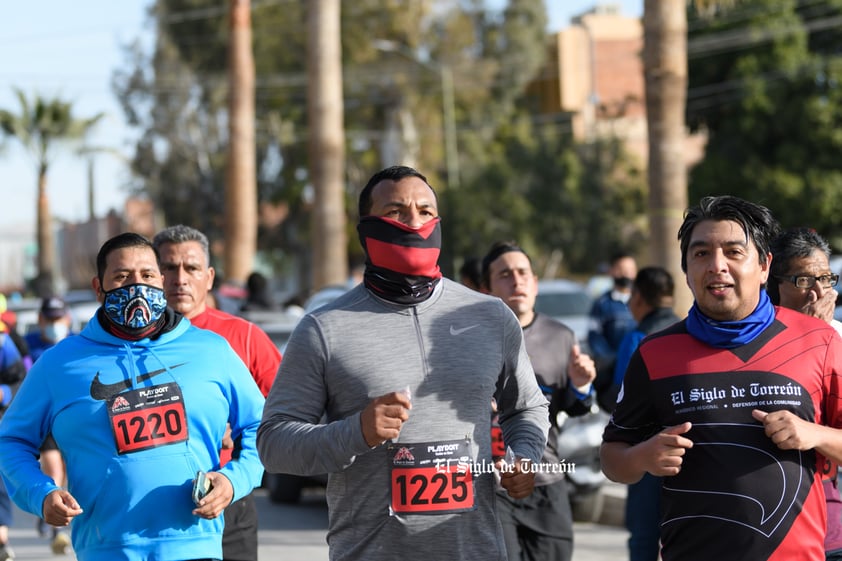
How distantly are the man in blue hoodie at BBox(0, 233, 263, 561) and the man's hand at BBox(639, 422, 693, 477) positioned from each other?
1.72 m

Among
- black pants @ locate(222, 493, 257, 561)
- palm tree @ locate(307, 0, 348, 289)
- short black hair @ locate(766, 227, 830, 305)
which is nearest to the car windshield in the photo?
palm tree @ locate(307, 0, 348, 289)

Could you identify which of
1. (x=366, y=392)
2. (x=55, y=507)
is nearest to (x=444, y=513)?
(x=366, y=392)

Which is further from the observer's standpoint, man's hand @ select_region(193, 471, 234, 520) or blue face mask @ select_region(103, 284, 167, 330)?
blue face mask @ select_region(103, 284, 167, 330)

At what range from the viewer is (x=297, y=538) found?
11211mm

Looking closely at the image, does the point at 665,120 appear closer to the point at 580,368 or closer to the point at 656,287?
the point at 656,287

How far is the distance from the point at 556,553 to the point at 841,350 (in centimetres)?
A: 292

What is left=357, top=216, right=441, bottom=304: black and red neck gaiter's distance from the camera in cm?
415

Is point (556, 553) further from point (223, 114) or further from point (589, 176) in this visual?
point (223, 114)

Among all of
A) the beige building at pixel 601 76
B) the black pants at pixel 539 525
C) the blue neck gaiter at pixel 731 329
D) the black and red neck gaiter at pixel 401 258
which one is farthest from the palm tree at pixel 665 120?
the beige building at pixel 601 76

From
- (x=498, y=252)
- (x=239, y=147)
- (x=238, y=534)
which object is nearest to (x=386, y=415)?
(x=238, y=534)

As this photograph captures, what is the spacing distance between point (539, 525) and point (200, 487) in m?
2.45

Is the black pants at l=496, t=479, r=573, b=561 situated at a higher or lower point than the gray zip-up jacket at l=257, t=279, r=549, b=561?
lower

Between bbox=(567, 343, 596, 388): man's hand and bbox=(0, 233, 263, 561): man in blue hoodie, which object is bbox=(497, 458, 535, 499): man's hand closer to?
bbox=(0, 233, 263, 561): man in blue hoodie

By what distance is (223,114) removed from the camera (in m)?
51.5
